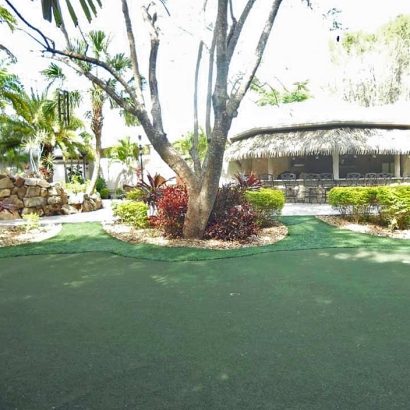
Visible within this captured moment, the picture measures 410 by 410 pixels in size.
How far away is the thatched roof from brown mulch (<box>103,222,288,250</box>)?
7.25 meters

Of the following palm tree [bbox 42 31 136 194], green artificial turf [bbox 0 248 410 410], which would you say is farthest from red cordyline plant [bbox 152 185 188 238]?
palm tree [bbox 42 31 136 194]

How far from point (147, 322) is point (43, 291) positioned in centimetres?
181

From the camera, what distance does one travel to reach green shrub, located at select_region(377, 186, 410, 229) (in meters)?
8.63

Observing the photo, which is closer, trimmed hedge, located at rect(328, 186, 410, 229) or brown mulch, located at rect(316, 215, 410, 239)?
brown mulch, located at rect(316, 215, 410, 239)

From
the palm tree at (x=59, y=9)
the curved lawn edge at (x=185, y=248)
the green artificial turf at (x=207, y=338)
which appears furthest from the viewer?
the curved lawn edge at (x=185, y=248)

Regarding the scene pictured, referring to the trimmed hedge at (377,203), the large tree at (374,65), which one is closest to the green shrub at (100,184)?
the trimmed hedge at (377,203)

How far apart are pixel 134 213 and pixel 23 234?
272 centimetres

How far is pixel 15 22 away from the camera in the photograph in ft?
31.8

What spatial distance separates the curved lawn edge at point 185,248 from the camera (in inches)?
273

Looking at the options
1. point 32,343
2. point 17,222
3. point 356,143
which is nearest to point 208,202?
point 32,343

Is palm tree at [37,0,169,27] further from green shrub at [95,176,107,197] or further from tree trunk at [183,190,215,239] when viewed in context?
green shrub at [95,176,107,197]

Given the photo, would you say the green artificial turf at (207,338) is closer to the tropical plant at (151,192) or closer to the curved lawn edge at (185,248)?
the curved lawn edge at (185,248)

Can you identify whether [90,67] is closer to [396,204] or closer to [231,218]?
[231,218]

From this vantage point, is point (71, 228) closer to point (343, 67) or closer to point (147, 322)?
point (147, 322)
